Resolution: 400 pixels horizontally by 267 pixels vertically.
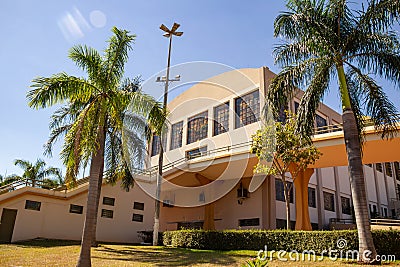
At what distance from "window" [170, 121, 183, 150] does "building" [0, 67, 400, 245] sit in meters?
0.12

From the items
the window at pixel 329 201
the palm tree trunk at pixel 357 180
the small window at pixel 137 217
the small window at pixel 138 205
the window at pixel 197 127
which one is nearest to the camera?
the palm tree trunk at pixel 357 180

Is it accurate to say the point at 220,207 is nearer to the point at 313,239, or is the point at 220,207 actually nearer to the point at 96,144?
the point at 313,239

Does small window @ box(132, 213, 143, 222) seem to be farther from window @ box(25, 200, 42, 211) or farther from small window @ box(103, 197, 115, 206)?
window @ box(25, 200, 42, 211)

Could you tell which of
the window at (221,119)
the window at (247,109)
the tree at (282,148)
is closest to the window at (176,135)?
the window at (221,119)

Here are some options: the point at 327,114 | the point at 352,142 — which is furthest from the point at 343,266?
the point at 327,114

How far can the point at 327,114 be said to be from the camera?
30234 millimetres

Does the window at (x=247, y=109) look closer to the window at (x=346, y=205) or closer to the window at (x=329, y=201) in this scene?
the window at (x=329, y=201)

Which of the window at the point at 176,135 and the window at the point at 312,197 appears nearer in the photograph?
the window at the point at 312,197

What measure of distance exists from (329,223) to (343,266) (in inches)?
791

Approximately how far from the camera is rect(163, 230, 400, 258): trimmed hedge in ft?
37.3

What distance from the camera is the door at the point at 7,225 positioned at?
1890cm

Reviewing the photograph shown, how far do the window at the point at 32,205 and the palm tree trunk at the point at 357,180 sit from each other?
17.8m

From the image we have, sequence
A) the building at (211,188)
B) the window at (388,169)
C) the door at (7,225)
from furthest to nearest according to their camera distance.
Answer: the window at (388,169)
the building at (211,188)
the door at (7,225)
